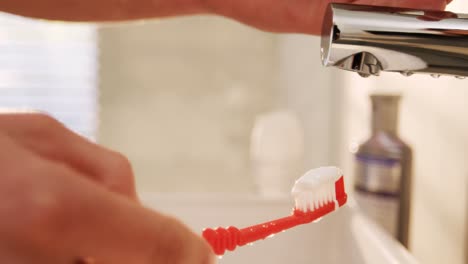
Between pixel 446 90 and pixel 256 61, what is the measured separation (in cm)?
103

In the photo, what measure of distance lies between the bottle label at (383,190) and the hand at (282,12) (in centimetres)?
17

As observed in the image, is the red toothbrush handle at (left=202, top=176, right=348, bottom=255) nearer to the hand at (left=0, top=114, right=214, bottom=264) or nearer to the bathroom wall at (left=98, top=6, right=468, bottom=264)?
the hand at (left=0, top=114, right=214, bottom=264)

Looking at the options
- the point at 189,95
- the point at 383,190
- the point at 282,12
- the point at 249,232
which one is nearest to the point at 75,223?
the point at 249,232

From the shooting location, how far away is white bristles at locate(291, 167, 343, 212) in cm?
35

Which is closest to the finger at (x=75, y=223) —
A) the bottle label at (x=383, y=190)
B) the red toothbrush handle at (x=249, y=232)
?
the red toothbrush handle at (x=249, y=232)

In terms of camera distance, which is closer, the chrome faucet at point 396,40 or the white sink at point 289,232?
the chrome faucet at point 396,40

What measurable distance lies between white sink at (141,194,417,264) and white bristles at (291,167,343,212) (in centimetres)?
6

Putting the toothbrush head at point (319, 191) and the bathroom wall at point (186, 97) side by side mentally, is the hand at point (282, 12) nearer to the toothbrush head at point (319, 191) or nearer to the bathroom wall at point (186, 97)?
the toothbrush head at point (319, 191)

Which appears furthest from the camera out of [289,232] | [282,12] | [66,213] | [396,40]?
[289,232]

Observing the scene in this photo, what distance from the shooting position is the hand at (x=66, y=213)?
0.48ft

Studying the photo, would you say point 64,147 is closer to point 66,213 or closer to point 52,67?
point 66,213

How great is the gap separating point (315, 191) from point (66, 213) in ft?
0.72

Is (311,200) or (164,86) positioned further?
(164,86)

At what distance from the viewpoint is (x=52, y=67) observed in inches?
62.0
